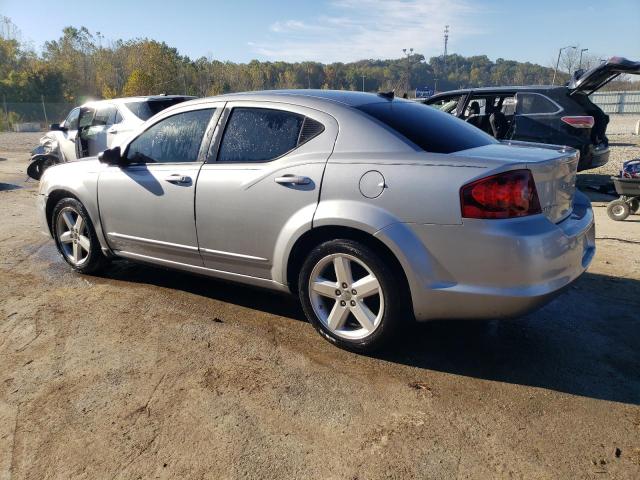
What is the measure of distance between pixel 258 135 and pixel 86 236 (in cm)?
224

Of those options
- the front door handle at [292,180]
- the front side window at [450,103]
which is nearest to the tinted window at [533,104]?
the front side window at [450,103]

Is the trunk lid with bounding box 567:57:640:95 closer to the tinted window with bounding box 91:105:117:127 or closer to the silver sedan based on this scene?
the silver sedan

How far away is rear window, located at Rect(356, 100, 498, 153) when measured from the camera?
307 centimetres

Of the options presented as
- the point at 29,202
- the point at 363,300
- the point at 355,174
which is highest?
the point at 355,174

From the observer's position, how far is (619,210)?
21.8ft

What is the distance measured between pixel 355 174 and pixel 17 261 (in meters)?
4.30

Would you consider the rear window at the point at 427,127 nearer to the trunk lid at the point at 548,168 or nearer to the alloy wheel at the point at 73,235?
the trunk lid at the point at 548,168

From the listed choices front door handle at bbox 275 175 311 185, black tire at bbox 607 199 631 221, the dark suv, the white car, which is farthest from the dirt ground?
the white car

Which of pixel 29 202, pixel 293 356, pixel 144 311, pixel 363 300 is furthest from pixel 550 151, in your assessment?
pixel 29 202

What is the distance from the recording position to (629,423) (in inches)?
95.7

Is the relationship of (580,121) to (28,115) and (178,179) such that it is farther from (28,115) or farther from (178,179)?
(28,115)

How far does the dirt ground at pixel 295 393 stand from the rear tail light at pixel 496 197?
3.22 ft

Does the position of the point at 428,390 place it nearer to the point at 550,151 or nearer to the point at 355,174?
the point at 355,174

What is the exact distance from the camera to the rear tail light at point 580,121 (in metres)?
7.63
